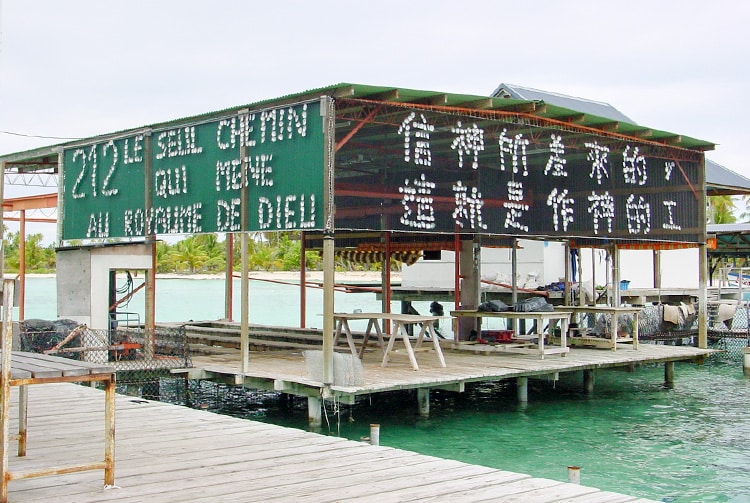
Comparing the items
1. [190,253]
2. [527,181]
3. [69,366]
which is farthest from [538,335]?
[190,253]

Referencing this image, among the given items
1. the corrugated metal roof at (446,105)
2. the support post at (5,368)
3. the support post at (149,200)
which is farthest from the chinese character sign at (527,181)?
the support post at (5,368)

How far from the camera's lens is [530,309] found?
1720 cm

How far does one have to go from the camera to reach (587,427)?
48.3ft

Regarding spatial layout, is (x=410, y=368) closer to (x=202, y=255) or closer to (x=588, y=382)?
(x=588, y=382)

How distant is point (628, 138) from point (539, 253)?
486 inches

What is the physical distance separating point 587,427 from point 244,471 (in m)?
9.26

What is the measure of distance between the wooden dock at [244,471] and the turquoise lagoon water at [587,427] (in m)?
4.36

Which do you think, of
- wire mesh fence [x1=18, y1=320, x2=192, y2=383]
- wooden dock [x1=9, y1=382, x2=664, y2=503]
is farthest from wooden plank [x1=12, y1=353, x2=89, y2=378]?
wire mesh fence [x1=18, y1=320, x2=192, y2=383]

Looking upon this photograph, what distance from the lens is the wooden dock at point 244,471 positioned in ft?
19.8

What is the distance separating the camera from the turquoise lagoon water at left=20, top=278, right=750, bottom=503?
37.4 feet

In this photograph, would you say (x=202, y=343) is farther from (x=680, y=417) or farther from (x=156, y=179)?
(x=680, y=417)

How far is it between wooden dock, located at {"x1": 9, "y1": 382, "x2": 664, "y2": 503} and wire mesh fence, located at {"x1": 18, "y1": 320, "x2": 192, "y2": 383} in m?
5.39

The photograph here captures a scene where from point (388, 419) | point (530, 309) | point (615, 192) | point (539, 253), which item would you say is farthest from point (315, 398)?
point (539, 253)

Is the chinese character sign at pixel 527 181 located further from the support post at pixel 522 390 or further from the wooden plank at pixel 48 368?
the wooden plank at pixel 48 368
